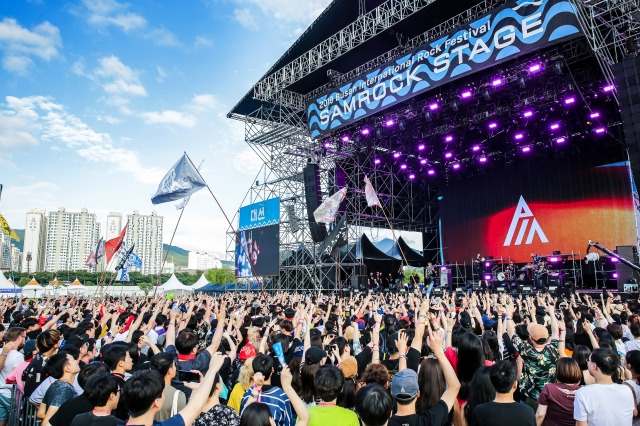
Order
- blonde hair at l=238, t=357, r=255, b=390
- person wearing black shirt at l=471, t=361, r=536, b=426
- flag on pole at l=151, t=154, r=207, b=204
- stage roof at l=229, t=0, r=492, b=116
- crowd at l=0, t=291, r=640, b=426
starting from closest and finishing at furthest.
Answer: crowd at l=0, t=291, r=640, b=426 → person wearing black shirt at l=471, t=361, r=536, b=426 → blonde hair at l=238, t=357, r=255, b=390 → flag on pole at l=151, t=154, r=207, b=204 → stage roof at l=229, t=0, r=492, b=116

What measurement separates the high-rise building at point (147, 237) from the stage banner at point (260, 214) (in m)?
89.3

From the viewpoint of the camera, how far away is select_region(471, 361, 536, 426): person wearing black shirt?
8.92 feet

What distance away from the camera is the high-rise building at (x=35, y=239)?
8031cm

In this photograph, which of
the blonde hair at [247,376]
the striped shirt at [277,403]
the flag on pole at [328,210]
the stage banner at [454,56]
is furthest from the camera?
the flag on pole at [328,210]

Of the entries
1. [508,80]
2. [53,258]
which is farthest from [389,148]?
[53,258]

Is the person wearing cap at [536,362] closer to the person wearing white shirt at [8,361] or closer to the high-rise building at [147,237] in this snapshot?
the person wearing white shirt at [8,361]

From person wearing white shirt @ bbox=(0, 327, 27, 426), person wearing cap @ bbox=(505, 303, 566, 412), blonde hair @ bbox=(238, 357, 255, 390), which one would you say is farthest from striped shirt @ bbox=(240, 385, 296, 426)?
person wearing white shirt @ bbox=(0, 327, 27, 426)

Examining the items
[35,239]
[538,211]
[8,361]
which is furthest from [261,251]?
[35,239]

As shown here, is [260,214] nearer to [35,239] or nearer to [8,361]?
[8,361]

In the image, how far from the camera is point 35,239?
82562mm

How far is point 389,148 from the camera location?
23.4 meters

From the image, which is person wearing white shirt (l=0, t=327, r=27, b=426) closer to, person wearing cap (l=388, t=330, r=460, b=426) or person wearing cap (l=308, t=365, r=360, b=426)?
person wearing cap (l=308, t=365, r=360, b=426)

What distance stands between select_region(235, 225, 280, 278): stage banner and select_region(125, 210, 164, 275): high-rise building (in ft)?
292

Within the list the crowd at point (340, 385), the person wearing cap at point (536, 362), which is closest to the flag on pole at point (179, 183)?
the crowd at point (340, 385)
